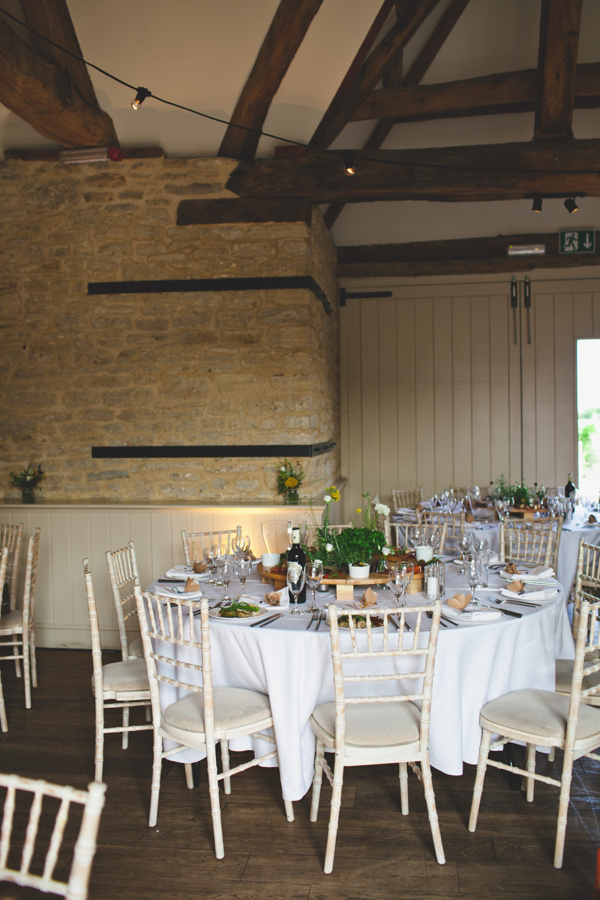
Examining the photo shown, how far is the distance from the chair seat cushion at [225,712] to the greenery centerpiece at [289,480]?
2444 millimetres

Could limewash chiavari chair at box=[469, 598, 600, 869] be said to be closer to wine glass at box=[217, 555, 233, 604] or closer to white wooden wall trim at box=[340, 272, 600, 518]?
wine glass at box=[217, 555, 233, 604]

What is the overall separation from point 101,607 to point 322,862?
124 inches

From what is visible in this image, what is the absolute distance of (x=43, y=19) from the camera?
4289 mm

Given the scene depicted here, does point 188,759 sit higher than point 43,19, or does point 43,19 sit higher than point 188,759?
point 43,19

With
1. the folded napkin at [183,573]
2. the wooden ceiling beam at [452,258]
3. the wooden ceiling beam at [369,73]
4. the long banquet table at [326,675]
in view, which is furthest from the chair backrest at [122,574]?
the wooden ceiling beam at [452,258]

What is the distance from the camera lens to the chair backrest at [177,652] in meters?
2.59

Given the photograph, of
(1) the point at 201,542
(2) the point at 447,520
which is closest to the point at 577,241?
(2) the point at 447,520

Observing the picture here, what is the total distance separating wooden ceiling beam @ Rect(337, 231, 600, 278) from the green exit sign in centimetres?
44

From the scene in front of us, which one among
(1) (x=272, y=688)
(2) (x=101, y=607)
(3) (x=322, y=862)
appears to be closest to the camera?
(3) (x=322, y=862)

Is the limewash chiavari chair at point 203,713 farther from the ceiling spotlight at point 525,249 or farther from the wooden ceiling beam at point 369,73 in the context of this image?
the ceiling spotlight at point 525,249

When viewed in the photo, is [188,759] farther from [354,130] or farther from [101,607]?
[354,130]

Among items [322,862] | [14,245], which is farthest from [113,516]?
[322,862]

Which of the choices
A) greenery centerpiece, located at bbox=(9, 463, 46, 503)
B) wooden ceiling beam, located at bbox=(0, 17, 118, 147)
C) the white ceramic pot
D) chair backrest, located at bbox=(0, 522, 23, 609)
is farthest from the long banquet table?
wooden ceiling beam, located at bbox=(0, 17, 118, 147)

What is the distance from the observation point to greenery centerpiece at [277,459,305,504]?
207 inches
